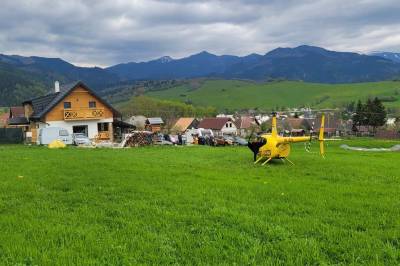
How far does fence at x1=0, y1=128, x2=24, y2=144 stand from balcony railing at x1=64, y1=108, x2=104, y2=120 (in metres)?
5.72

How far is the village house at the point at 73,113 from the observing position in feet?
164

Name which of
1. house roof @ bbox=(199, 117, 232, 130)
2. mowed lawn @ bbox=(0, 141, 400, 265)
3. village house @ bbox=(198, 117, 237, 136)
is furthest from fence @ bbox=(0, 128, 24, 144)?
house roof @ bbox=(199, 117, 232, 130)

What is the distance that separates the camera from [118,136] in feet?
189

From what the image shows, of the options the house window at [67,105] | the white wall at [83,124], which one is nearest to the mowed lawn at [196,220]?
the white wall at [83,124]

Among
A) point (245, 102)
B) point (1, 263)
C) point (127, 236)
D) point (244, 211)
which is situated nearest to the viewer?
point (1, 263)

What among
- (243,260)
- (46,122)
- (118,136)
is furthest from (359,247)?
(118,136)

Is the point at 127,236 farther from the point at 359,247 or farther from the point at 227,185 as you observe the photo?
the point at 227,185

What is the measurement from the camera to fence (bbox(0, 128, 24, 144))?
49.7 m

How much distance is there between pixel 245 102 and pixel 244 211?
190m

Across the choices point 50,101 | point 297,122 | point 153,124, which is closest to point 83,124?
point 50,101

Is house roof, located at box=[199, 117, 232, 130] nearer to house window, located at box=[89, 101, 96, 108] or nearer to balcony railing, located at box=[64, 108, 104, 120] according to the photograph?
house window, located at box=[89, 101, 96, 108]

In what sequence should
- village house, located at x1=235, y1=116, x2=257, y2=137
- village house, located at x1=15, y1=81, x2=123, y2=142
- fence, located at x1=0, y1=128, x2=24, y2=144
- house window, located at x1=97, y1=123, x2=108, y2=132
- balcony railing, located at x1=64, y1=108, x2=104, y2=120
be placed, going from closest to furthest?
fence, located at x1=0, y1=128, x2=24, y2=144, village house, located at x1=15, y1=81, x2=123, y2=142, balcony railing, located at x1=64, y1=108, x2=104, y2=120, house window, located at x1=97, y1=123, x2=108, y2=132, village house, located at x1=235, y1=116, x2=257, y2=137

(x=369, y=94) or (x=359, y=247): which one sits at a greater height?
(x=369, y=94)

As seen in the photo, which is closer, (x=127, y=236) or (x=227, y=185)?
(x=127, y=236)
